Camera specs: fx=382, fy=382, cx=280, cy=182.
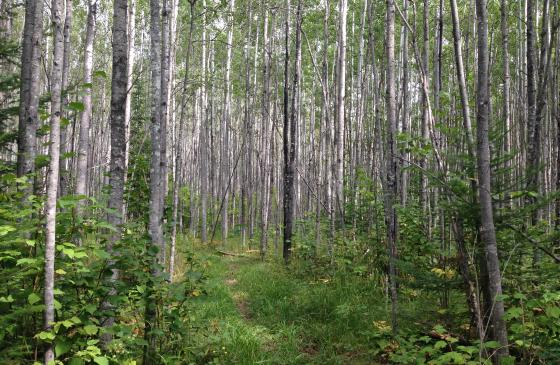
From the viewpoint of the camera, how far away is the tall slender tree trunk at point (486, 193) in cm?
312

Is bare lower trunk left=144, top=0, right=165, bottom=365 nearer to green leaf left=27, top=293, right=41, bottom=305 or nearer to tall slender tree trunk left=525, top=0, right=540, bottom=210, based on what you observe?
green leaf left=27, top=293, right=41, bottom=305

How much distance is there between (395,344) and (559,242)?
87.4 inches

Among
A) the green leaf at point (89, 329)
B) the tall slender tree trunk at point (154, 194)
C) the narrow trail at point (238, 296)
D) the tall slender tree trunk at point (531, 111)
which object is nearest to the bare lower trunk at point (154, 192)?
the tall slender tree trunk at point (154, 194)

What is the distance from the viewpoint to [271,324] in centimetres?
554

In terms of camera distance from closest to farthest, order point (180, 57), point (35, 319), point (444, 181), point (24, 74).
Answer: point (35, 319) < point (444, 181) < point (24, 74) < point (180, 57)

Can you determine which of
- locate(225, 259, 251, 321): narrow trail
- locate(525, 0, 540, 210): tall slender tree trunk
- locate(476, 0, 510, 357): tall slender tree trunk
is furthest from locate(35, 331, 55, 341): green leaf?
locate(525, 0, 540, 210): tall slender tree trunk

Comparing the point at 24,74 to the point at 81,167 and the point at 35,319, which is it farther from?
the point at 35,319

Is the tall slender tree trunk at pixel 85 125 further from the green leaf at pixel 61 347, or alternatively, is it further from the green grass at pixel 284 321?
the green leaf at pixel 61 347

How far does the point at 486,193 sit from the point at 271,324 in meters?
3.56

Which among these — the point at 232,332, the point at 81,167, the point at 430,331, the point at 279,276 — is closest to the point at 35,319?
the point at 232,332

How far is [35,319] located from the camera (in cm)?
281

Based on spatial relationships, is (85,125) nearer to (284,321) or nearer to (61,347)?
(284,321)

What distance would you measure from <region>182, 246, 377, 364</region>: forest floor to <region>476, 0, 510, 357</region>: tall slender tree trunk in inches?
58.8

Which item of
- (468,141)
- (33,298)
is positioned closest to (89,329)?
(33,298)
